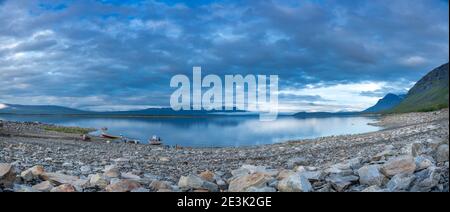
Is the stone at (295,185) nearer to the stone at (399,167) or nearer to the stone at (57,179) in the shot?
the stone at (399,167)

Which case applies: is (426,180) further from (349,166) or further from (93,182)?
(93,182)

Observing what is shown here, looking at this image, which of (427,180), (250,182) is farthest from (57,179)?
(427,180)

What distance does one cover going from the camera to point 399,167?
8.10 m

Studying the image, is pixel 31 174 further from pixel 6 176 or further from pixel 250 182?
pixel 250 182

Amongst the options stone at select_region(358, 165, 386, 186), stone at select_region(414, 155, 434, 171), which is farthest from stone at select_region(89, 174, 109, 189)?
stone at select_region(414, 155, 434, 171)

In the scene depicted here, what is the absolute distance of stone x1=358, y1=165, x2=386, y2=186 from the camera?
801 cm

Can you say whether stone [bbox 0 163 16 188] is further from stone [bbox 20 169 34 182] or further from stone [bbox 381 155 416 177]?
stone [bbox 381 155 416 177]

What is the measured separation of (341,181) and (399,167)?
1.04 m

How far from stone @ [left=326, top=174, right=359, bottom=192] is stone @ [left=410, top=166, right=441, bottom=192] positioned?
123 centimetres

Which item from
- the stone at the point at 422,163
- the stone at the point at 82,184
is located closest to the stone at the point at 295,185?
the stone at the point at 422,163

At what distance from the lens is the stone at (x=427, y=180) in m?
6.28

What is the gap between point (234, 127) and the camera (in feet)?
161
